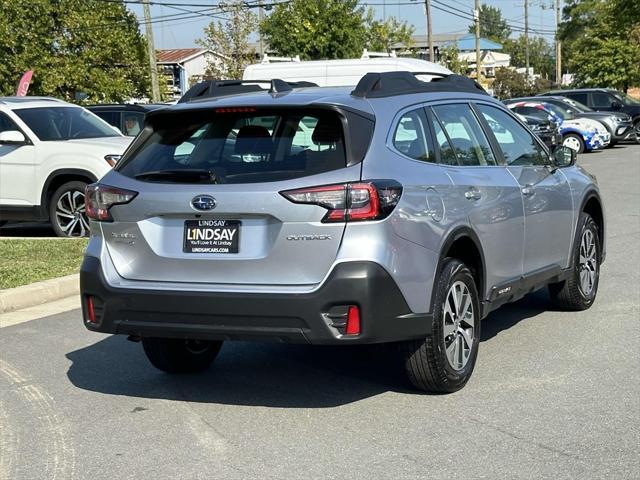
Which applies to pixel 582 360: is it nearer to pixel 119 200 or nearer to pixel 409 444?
pixel 409 444

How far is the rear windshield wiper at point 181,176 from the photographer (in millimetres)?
5266

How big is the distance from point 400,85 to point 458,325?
148 cm

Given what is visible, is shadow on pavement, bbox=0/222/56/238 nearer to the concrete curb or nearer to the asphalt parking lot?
the concrete curb

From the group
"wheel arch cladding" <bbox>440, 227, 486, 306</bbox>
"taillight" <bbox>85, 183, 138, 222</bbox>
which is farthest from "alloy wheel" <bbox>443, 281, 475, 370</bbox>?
"taillight" <bbox>85, 183, 138, 222</bbox>

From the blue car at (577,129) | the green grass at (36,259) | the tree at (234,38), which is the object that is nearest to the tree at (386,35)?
the tree at (234,38)

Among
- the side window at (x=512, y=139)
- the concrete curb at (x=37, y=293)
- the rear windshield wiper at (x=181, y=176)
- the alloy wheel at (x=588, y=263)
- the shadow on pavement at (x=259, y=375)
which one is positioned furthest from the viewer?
the concrete curb at (x=37, y=293)

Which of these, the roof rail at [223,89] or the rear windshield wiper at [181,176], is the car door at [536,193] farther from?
the rear windshield wiper at [181,176]

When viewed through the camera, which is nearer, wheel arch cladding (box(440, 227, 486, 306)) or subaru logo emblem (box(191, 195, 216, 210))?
subaru logo emblem (box(191, 195, 216, 210))

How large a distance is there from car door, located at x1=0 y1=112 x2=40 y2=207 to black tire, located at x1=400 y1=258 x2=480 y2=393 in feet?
27.8

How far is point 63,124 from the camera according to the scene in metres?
13.7

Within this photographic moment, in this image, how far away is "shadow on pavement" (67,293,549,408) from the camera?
5.88m

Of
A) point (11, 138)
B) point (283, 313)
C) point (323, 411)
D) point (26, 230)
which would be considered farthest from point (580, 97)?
point (283, 313)

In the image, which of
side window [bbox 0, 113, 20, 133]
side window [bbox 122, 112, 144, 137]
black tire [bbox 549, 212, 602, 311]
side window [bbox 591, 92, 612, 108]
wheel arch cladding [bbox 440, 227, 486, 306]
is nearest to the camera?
wheel arch cladding [bbox 440, 227, 486, 306]

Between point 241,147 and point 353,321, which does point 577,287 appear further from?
point 241,147
